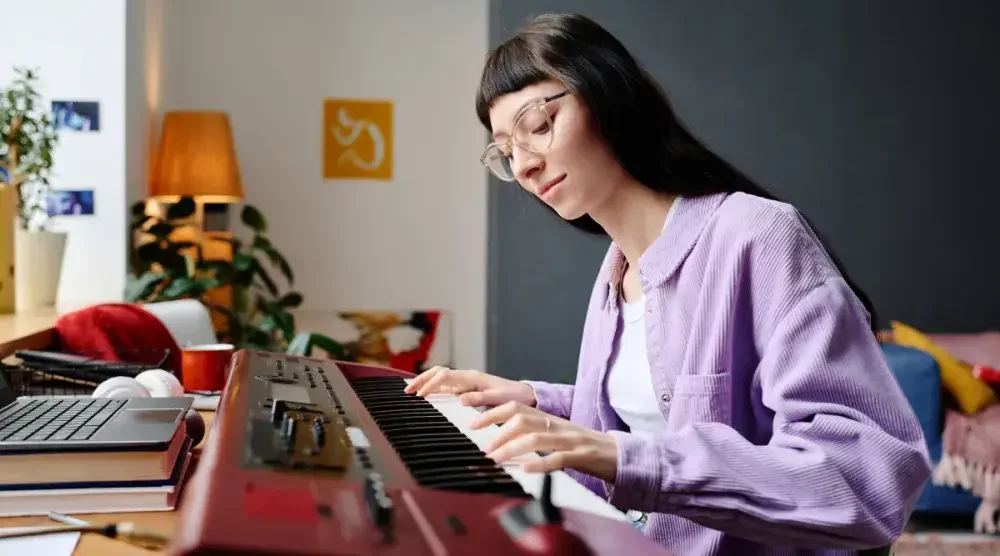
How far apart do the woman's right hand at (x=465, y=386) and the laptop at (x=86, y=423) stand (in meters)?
0.29

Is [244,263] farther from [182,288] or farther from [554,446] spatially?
[554,446]

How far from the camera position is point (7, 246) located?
2.27 meters

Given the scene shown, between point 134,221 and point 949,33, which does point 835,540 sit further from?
point 949,33

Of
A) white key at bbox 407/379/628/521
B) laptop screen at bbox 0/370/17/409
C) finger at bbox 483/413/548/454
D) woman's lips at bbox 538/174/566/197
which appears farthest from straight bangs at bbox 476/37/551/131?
laptop screen at bbox 0/370/17/409

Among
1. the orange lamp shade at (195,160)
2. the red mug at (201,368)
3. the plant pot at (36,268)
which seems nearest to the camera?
the red mug at (201,368)

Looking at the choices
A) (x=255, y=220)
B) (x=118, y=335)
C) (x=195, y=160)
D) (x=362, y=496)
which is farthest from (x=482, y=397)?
(x=255, y=220)

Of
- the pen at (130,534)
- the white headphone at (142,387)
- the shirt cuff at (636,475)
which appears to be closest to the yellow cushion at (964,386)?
the white headphone at (142,387)

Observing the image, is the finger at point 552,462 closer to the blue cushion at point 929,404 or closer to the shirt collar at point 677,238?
the shirt collar at point 677,238

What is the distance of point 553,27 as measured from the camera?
130cm

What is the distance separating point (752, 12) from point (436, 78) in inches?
60.0

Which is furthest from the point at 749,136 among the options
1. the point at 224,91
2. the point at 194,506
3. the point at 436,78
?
the point at 194,506

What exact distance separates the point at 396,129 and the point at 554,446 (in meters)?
4.15

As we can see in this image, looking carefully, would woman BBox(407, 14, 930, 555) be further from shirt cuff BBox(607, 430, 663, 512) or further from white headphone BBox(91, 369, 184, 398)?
white headphone BBox(91, 369, 184, 398)

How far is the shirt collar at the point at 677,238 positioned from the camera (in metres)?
1.23
